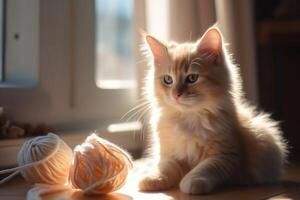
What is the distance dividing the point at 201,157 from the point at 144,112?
394mm

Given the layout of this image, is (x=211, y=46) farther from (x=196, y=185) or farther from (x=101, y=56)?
(x=101, y=56)

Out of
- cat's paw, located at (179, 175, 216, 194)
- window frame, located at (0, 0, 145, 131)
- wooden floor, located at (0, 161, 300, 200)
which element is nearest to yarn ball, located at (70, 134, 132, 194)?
wooden floor, located at (0, 161, 300, 200)

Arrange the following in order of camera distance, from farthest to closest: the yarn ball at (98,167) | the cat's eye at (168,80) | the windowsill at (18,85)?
the windowsill at (18,85)
the cat's eye at (168,80)
the yarn ball at (98,167)

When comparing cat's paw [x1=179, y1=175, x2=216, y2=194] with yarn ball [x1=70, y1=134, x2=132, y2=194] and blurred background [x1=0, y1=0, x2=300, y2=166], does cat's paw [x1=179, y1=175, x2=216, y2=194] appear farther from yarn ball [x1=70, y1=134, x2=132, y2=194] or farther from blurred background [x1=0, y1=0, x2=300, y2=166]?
blurred background [x1=0, y1=0, x2=300, y2=166]

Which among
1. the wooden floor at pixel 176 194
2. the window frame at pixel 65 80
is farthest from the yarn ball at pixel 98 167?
the window frame at pixel 65 80

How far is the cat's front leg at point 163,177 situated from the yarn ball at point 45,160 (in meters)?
0.19

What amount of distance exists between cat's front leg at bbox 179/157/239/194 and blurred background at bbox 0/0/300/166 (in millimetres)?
443

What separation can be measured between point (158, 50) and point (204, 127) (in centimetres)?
25

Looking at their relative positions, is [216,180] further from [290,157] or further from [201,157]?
[290,157]

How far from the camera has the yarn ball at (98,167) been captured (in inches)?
40.7

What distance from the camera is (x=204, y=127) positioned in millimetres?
1203

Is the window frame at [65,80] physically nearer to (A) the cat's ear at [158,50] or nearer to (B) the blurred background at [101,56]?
(B) the blurred background at [101,56]

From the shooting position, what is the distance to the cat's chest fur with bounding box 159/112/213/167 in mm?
1199

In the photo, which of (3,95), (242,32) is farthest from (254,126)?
(3,95)
